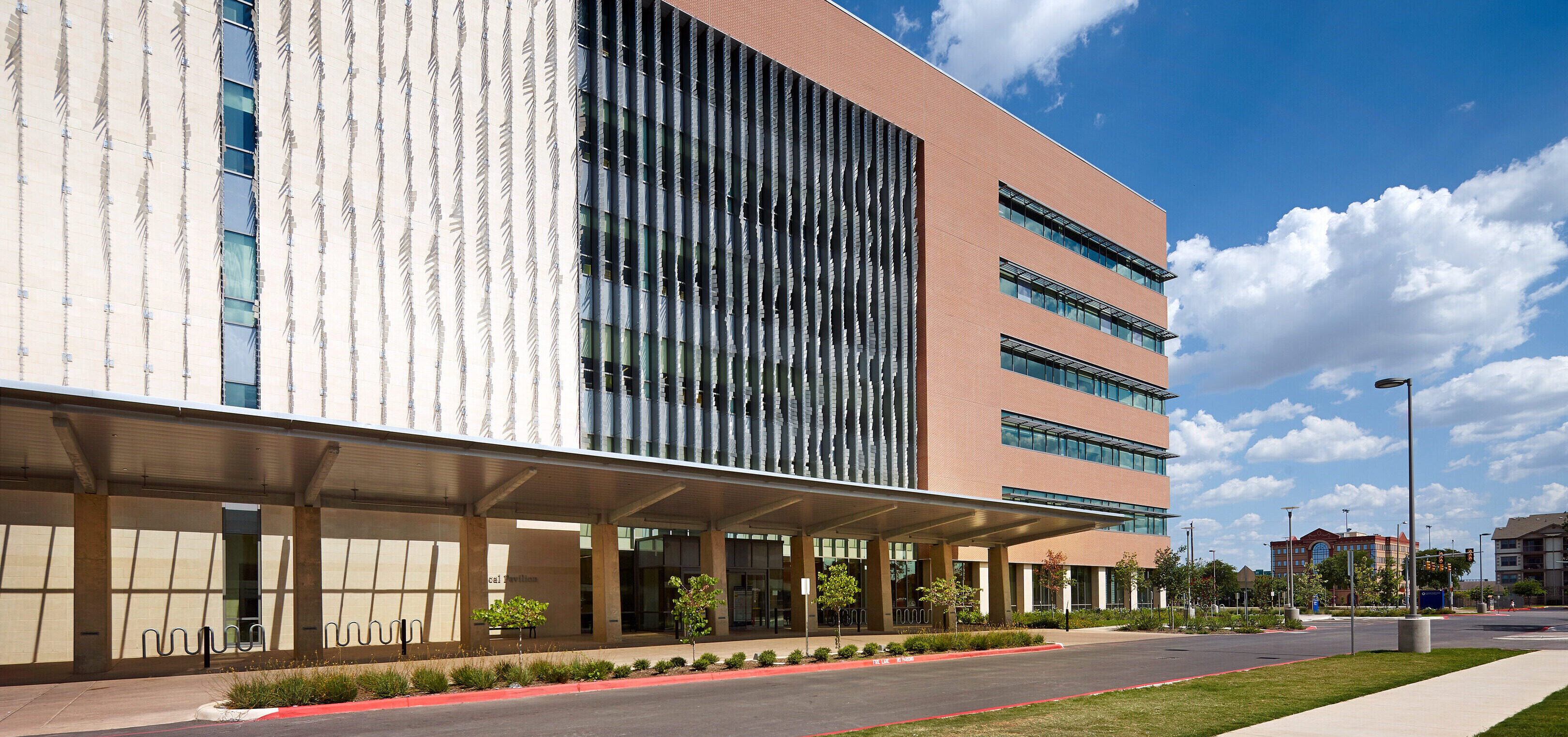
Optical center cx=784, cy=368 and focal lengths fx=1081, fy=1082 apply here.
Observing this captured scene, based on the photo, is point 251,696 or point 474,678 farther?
point 474,678

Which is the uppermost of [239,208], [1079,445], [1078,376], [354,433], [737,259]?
[737,259]

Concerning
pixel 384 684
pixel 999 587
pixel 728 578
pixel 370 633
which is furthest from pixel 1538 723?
pixel 999 587

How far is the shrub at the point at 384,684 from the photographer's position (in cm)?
1906

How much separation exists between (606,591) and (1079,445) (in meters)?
41.9

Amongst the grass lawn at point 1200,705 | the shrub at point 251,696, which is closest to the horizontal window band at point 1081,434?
the grass lawn at point 1200,705

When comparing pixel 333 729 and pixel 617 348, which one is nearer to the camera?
pixel 333 729

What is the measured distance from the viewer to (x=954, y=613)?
44500 millimetres

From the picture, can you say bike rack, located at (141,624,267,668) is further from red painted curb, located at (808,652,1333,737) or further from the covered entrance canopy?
red painted curb, located at (808,652,1333,737)

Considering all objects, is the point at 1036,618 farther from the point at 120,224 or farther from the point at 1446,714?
the point at 120,224

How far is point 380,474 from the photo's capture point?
26906 millimetres

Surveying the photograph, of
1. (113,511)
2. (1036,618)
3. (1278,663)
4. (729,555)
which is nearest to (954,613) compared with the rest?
(729,555)

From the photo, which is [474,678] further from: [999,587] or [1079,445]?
[1079,445]

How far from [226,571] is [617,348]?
14.3 meters

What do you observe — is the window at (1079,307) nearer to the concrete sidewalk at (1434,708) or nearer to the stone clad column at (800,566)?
the stone clad column at (800,566)
